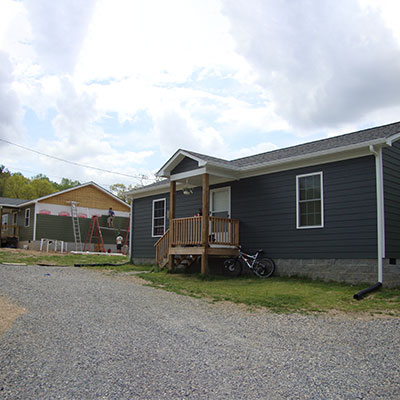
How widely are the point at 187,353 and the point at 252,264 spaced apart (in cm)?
788

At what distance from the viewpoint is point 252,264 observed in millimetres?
12883

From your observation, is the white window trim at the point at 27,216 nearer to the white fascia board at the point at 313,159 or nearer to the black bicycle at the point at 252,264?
the black bicycle at the point at 252,264

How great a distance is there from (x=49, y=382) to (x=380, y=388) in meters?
3.16

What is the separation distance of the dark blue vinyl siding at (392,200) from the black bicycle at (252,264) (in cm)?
333

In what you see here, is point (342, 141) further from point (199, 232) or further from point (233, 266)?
point (233, 266)

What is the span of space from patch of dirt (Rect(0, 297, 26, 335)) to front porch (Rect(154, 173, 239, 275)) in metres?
6.19

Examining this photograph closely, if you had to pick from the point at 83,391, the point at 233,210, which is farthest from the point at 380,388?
the point at 233,210

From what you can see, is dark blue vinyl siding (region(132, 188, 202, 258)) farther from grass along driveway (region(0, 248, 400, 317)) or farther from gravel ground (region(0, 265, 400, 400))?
gravel ground (region(0, 265, 400, 400))

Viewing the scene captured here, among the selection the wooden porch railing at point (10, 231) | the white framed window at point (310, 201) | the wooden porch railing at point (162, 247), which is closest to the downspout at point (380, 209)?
the white framed window at point (310, 201)

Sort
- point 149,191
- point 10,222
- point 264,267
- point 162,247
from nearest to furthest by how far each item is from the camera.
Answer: point 264,267 < point 162,247 < point 149,191 < point 10,222

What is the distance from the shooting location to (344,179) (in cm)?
1109

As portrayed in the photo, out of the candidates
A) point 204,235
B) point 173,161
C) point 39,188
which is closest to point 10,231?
point 173,161

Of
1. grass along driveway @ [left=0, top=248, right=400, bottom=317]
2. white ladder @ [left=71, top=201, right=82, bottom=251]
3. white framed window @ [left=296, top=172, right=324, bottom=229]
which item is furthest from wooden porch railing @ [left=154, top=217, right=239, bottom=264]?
white ladder @ [left=71, top=201, right=82, bottom=251]

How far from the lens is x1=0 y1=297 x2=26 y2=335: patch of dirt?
6.02 m
